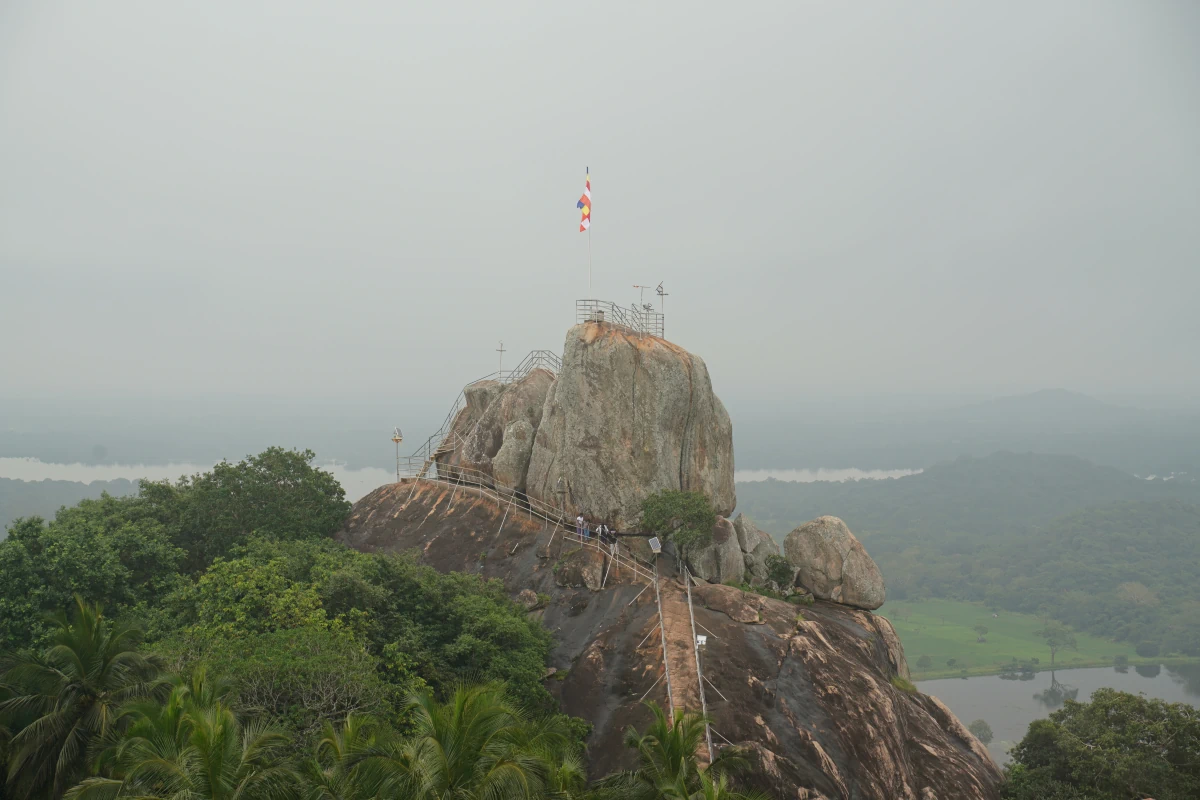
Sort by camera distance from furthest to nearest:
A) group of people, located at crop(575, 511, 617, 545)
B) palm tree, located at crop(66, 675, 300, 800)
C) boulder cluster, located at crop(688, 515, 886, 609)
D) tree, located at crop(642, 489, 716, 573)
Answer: boulder cluster, located at crop(688, 515, 886, 609), group of people, located at crop(575, 511, 617, 545), tree, located at crop(642, 489, 716, 573), palm tree, located at crop(66, 675, 300, 800)

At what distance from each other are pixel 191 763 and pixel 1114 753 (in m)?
36.6

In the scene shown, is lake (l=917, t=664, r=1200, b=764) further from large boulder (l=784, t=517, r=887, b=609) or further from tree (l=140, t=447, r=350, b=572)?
tree (l=140, t=447, r=350, b=572)

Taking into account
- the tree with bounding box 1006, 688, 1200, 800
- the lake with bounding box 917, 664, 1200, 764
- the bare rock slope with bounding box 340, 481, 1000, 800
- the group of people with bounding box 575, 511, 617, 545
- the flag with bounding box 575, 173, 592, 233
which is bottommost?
the lake with bounding box 917, 664, 1200, 764

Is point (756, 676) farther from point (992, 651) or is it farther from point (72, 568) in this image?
point (992, 651)

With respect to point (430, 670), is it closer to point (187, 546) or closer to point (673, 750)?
point (673, 750)

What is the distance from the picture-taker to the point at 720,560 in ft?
145

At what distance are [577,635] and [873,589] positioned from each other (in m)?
20.8

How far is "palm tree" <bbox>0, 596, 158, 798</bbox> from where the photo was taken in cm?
1888

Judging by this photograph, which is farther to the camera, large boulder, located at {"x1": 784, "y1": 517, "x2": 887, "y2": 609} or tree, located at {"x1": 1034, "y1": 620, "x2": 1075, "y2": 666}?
tree, located at {"x1": 1034, "y1": 620, "x2": 1075, "y2": 666}

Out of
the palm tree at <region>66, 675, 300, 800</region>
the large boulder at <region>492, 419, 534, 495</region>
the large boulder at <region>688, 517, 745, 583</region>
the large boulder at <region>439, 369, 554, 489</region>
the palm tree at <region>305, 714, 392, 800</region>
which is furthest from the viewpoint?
the large boulder at <region>439, 369, 554, 489</region>

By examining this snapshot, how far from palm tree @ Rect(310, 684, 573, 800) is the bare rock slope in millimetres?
11664

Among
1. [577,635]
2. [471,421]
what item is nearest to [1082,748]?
[577,635]

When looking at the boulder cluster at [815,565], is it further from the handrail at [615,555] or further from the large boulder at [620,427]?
the handrail at [615,555]

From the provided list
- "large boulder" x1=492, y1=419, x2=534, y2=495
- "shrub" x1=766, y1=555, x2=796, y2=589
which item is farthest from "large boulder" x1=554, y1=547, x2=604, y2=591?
"shrub" x1=766, y1=555, x2=796, y2=589
